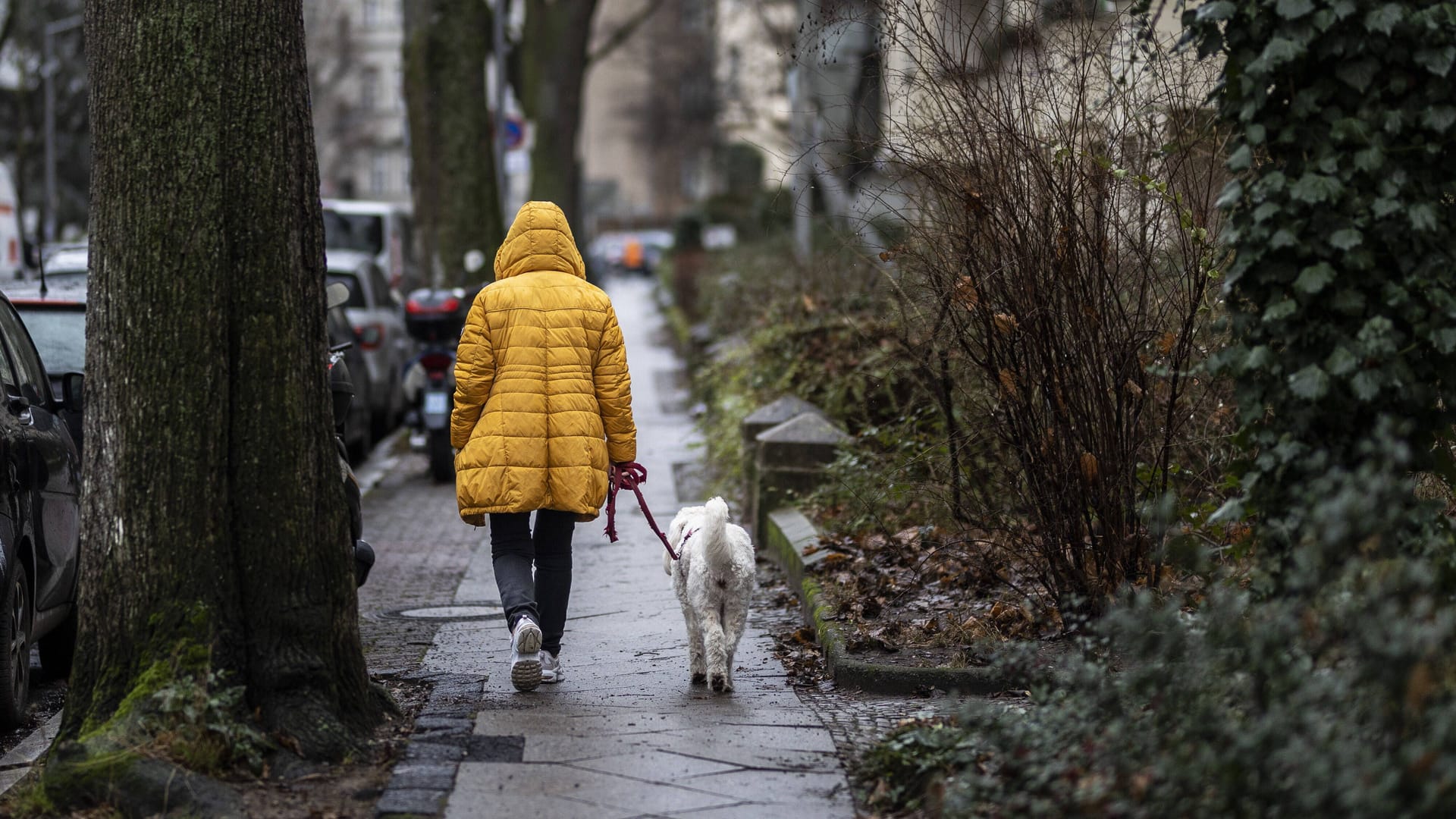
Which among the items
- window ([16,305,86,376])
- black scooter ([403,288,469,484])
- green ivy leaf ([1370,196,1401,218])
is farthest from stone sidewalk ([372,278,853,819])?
black scooter ([403,288,469,484])

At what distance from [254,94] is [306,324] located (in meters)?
0.72

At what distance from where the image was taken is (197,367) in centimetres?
526

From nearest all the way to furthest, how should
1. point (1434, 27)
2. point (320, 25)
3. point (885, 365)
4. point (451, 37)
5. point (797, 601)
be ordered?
point (1434, 27), point (797, 601), point (885, 365), point (451, 37), point (320, 25)

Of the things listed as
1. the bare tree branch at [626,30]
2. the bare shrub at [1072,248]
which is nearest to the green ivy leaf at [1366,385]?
the bare shrub at [1072,248]

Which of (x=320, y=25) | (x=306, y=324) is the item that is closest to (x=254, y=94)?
(x=306, y=324)

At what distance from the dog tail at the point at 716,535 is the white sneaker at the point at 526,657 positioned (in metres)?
0.70

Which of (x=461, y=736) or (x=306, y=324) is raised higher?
(x=306, y=324)

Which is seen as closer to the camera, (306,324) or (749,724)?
(306,324)

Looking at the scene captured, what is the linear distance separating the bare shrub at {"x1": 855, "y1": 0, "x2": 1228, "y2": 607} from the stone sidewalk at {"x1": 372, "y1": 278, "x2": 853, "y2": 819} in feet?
4.47

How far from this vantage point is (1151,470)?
22.5ft

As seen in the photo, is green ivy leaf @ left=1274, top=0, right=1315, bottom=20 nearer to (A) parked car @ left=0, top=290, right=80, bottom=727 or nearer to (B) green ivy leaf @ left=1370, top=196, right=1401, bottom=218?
(B) green ivy leaf @ left=1370, top=196, right=1401, bottom=218

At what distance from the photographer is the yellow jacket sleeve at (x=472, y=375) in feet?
22.0

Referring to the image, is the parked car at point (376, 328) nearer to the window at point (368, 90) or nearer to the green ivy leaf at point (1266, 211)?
the green ivy leaf at point (1266, 211)

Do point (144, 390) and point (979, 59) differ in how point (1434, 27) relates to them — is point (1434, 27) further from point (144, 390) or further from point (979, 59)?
point (144, 390)
